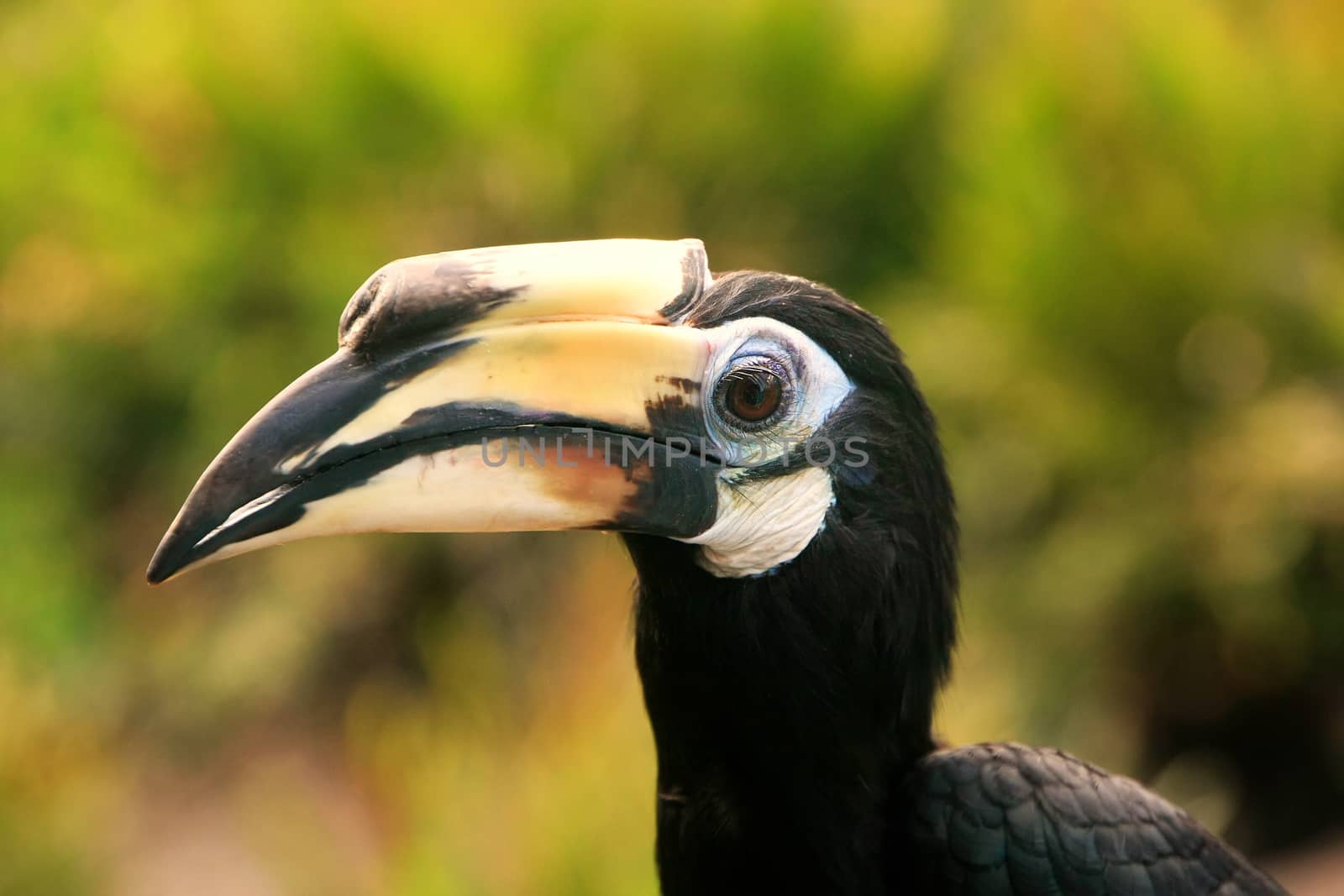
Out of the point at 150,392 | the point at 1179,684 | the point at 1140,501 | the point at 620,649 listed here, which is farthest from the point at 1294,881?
the point at 150,392

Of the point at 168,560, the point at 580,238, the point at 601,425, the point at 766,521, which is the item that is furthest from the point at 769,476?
the point at 580,238

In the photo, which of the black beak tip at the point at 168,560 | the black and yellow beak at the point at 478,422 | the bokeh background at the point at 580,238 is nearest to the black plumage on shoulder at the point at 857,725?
the black and yellow beak at the point at 478,422

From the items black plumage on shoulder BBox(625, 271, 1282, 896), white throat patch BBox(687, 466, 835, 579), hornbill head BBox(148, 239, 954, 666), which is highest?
hornbill head BBox(148, 239, 954, 666)

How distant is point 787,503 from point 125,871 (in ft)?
12.6

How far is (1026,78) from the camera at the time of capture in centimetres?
491

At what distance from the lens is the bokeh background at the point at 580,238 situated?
4266 mm

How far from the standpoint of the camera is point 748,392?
179 centimetres

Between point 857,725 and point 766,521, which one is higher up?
point 766,521

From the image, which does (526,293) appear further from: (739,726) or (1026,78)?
(1026,78)

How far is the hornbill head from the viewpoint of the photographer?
65.3 inches

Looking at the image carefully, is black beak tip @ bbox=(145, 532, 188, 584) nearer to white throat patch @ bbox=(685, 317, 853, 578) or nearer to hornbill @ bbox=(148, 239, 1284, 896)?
hornbill @ bbox=(148, 239, 1284, 896)

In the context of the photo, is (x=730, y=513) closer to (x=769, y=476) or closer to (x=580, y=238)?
(x=769, y=476)

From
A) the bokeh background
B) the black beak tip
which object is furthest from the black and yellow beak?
the bokeh background

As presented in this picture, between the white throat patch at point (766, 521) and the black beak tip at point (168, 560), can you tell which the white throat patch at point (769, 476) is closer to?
the white throat patch at point (766, 521)
